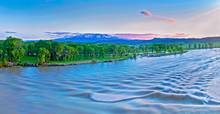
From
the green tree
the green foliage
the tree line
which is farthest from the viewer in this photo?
the green tree

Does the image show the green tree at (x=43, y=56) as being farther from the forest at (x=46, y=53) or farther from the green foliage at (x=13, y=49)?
the green foliage at (x=13, y=49)

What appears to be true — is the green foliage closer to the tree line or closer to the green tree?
the tree line

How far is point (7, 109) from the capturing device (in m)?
14.8

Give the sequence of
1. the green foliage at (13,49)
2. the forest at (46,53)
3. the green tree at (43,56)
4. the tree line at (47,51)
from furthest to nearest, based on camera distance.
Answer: the green tree at (43,56) → the tree line at (47,51) → the forest at (46,53) → the green foliage at (13,49)

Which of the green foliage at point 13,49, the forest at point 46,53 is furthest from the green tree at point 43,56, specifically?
the green foliage at point 13,49

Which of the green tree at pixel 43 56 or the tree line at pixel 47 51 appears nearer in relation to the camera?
the tree line at pixel 47 51

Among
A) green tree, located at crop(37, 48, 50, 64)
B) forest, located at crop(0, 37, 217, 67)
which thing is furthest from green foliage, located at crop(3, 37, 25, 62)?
green tree, located at crop(37, 48, 50, 64)

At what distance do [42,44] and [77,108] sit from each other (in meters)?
56.4

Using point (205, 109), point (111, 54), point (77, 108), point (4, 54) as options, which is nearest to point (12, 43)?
point (4, 54)

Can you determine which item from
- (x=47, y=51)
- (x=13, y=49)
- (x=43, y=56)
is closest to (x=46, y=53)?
(x=47, y=51)

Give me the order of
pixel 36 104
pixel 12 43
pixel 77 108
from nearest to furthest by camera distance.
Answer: pixel 77 108 → pixel 36 104 → pixel 12 43

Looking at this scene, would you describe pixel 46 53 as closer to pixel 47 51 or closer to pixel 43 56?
pixel 47 51

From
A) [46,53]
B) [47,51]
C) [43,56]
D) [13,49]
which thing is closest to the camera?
[13,49]

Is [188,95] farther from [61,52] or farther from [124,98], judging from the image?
[61,52]
